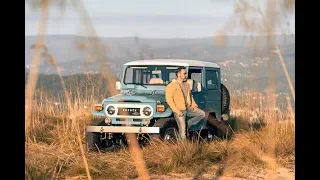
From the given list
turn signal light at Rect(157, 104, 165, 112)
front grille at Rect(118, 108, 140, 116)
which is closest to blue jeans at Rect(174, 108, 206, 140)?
turn signal light at Rect(157, 104, 165, 112)

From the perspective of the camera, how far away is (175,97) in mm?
4020

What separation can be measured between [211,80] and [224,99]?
20 cm

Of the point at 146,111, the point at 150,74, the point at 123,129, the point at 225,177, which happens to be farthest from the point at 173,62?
the point at 225,177

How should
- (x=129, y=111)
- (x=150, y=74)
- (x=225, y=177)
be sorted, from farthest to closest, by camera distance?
1. (x=150, y=74)
2. (x=129, y=111)
3. (x=225, y=177)

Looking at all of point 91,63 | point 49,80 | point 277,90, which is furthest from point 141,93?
point 277,90

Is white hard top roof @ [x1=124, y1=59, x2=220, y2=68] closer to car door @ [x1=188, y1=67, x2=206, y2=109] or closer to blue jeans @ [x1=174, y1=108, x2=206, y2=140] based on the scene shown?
car door @ [x1=188, y1=67, x2=206, y2=109]

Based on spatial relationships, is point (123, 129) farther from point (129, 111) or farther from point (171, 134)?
point (171, 134)

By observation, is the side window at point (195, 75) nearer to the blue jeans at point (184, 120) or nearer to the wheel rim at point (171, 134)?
the blue jeans at point (184, 120)

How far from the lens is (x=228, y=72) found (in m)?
4.00

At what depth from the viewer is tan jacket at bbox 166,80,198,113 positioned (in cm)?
400

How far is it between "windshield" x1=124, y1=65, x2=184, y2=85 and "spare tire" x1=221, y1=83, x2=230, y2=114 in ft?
1.47

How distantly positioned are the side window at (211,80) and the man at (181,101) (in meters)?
0.18
